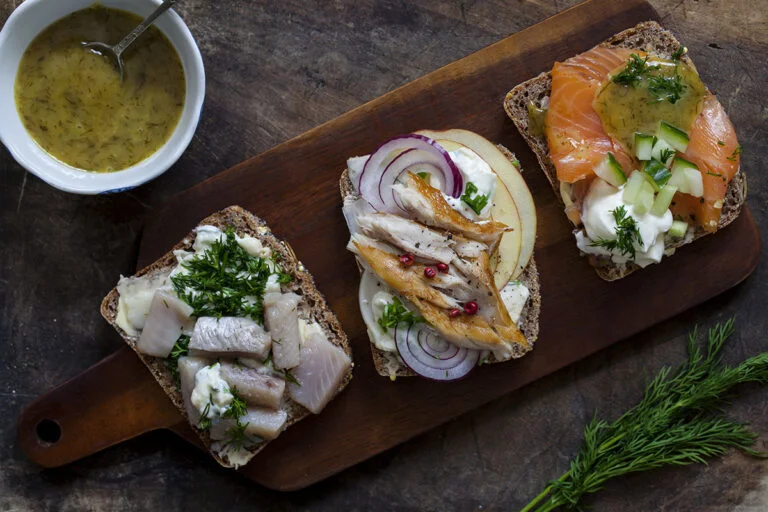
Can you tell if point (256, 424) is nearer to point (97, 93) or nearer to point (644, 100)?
point (97, 93)

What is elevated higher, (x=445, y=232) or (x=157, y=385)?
(x=445, y=232)

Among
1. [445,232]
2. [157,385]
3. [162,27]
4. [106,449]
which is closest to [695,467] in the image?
[445,232]

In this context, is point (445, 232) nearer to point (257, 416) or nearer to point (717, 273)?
point (257, 416)

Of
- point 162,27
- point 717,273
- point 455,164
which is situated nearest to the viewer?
point 162,27

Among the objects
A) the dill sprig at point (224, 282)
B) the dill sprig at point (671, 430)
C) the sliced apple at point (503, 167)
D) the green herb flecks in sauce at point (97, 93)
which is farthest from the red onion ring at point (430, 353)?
the green herb flecks in sauce at point (97, 93)

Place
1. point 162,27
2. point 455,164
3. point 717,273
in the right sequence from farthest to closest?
1. point 717,273
2. point 455,164
3. point 162,27

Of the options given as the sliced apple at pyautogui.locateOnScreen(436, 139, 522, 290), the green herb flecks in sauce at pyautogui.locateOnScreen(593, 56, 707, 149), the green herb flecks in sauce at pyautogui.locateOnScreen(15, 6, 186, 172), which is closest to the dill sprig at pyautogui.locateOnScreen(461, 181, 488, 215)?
the sliced apple at pyautogui.locateOnScreen(436, 139, 522, 290)

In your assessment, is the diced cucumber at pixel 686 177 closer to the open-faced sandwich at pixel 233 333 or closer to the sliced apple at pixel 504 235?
the sliced apple at pixel 504 235
